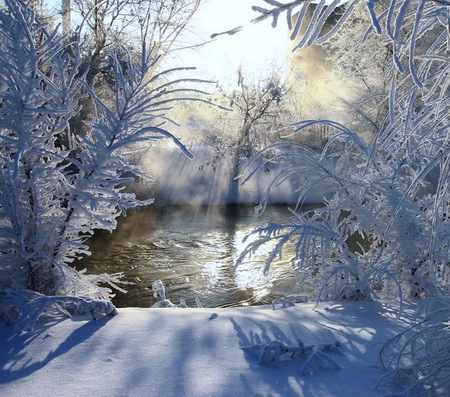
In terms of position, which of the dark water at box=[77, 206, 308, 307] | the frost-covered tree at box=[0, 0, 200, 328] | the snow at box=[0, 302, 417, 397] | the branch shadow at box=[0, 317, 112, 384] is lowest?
the dark water at box=[77, 206, 308, 307]

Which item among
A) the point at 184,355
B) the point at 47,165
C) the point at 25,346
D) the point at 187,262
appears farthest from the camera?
the point at 187,262

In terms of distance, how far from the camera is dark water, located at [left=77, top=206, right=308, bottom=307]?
16.4 ft

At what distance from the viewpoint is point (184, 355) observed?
1739 mm

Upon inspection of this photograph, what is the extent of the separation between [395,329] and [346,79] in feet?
42.7

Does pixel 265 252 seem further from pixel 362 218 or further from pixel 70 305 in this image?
pixel 70 305

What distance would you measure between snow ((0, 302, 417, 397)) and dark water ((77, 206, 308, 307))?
114 centimetres

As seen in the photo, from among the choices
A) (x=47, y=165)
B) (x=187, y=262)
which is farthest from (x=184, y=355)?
(x=187, y=262)

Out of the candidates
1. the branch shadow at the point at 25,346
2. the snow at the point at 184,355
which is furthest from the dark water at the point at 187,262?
the branch shadow at the point at 25,346

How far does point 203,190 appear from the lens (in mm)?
12914

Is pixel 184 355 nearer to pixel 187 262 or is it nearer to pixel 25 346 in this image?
pixel 25 346

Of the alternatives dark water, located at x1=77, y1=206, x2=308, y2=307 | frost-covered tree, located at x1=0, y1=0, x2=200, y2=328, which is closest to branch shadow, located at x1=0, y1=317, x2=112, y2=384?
frost-covered tree, located at x1=0, y1=0, x2=200, y2=328

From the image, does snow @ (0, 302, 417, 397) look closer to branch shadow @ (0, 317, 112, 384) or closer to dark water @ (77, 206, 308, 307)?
branch shadow @ (0, 317, 112, 384)

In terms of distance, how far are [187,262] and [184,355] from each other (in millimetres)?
4676

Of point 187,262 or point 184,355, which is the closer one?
point 184,355
